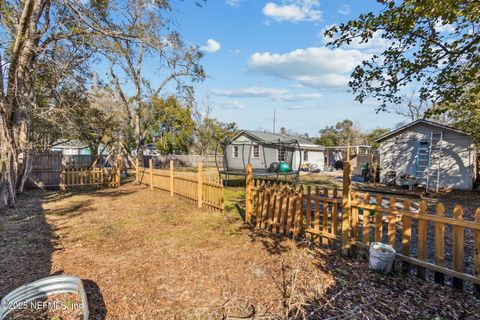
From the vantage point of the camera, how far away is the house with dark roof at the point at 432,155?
12.5 meters

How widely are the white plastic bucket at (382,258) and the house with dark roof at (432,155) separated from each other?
457 inches

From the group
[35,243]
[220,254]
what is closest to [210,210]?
[220,254]

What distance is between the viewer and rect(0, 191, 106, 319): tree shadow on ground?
3.25 meters

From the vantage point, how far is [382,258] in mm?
3543

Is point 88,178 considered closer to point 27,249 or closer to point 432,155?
point 27,249

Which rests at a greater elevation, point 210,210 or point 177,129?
point 177,129

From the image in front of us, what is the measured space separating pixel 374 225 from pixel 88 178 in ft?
40.3

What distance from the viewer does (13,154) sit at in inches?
311

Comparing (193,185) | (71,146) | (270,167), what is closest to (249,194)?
(193,185)

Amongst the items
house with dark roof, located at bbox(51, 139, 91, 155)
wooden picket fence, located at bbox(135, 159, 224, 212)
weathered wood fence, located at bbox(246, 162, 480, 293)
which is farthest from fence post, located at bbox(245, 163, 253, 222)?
house with dark roof, located at bbox(51, 139, 91, 155)

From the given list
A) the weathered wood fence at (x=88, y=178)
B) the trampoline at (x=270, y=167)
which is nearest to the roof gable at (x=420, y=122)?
the trampoline at (x=270, y=167)

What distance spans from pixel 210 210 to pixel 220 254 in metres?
3.13

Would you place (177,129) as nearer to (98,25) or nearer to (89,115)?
(89,115)

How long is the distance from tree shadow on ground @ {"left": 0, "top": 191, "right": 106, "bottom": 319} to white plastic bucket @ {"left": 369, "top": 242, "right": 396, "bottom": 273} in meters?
3.45
